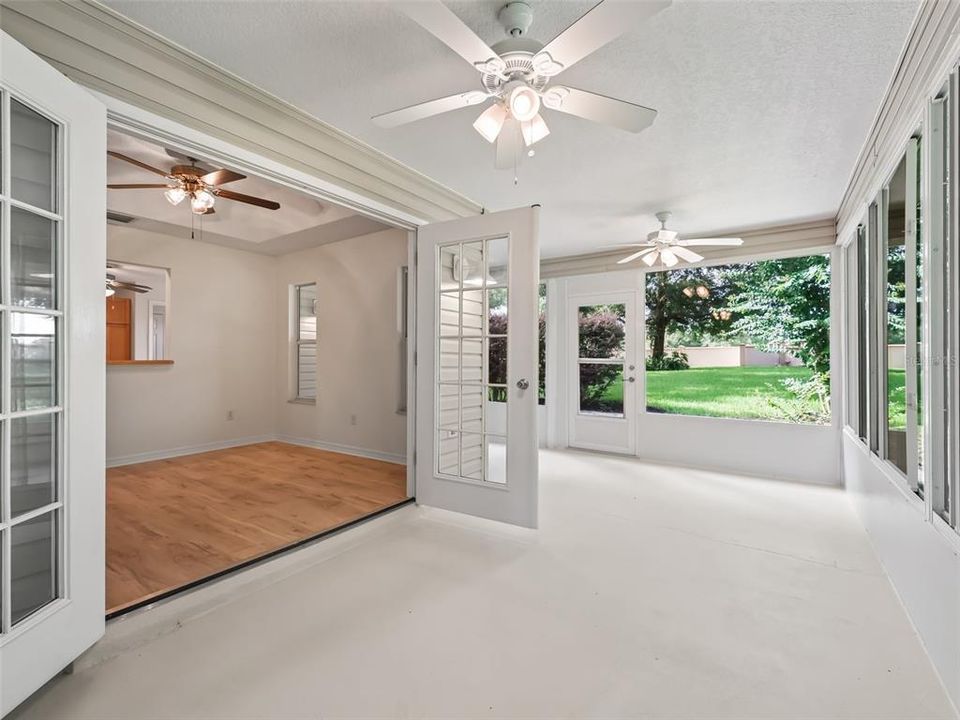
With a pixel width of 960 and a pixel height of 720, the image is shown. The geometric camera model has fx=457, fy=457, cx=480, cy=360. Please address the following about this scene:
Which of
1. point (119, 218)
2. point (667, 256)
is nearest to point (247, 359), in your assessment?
point (119, 218)

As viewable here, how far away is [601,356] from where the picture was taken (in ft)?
18.3

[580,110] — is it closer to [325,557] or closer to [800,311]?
[325,557]

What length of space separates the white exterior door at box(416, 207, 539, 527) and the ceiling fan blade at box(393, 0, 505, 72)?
4.25 ft

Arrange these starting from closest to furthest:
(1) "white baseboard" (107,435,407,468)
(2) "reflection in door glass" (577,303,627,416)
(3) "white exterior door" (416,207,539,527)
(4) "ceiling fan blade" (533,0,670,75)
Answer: (4) "ceiling fan blade" (533,0,670,75) < (3) "white exterior door" (416,207,539,527) < (1) "white baseboard" (107,435,407,468) < (2) "reflection in door glass" (577,303,627,416)

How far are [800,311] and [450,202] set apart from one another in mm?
3524

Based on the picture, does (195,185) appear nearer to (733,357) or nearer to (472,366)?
(472,366)

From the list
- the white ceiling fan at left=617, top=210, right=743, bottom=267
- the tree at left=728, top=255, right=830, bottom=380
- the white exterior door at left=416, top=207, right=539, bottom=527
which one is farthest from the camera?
the tree at left=728, top=255, right=830, bottom=380

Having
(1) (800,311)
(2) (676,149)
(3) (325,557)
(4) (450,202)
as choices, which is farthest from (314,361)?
(1) (800,311)

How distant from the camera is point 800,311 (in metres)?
4.43

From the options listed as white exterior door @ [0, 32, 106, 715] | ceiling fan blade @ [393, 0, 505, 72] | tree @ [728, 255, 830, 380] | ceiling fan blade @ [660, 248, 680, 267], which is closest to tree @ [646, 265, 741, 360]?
tree @ [728, 255, 830, 380]

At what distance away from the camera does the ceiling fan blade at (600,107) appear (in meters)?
Answer: 1.69

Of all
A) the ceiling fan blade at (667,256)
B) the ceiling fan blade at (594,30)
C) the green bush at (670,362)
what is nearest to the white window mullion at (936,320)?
the ceiling fan blade at (594,30)

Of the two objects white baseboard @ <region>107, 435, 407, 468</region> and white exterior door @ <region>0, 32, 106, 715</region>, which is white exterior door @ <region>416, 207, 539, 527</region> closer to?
white baseboard @ <region>107, 435, 407, 468</region>

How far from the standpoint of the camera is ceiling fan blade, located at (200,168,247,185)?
2.96 m
